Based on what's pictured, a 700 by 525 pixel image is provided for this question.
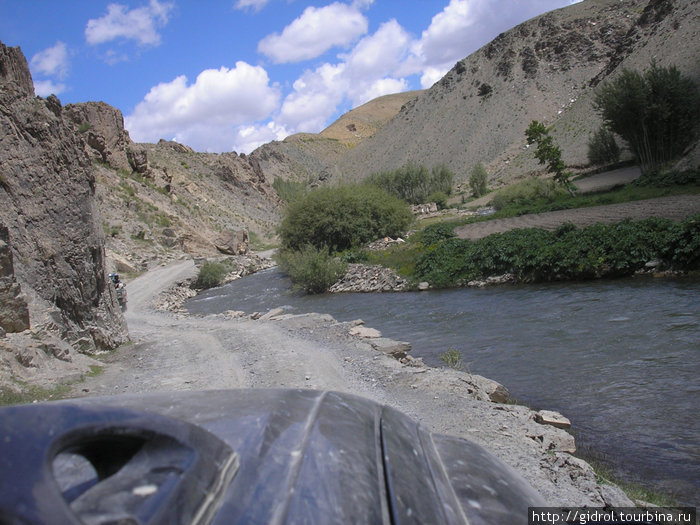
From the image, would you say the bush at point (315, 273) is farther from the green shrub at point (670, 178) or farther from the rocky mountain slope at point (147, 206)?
the green shrub at point (670, 178)

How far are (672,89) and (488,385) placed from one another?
38111 mm

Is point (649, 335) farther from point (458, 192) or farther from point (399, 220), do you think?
point (458, 192)

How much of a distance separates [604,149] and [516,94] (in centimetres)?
5361

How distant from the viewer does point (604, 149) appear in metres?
49.7

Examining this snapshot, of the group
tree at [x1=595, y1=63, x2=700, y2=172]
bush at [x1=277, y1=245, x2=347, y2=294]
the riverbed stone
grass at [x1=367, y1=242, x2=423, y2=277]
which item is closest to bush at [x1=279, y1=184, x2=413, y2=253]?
grass at [x1=367, y1=242, x2=423, y2=277]

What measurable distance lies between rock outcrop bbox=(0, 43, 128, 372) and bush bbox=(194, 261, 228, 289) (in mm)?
21949

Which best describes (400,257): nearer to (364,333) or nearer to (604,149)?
(364,333)

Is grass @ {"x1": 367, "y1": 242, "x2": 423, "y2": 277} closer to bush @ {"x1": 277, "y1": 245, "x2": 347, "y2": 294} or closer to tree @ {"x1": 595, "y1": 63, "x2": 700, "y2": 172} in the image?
bush @ {"x1": 277, "y1": 245, "x2": 347, "y2": 294}

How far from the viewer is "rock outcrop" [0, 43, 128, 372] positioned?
33.5 feet

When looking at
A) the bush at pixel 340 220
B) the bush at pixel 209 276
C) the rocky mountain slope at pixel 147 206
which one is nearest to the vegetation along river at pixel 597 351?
the bush at pixel 209 276

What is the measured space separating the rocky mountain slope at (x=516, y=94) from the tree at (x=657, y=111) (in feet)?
85.3

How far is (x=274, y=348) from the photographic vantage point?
Answer: 37.3 feet

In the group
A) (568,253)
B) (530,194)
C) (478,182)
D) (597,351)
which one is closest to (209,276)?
(568,253)

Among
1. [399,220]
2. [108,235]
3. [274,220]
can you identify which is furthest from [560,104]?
[108,235]
